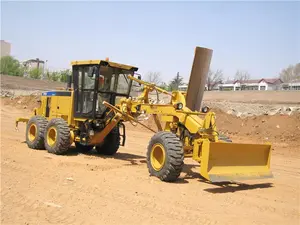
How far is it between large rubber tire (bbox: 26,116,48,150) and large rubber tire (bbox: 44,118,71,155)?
1.29 feet

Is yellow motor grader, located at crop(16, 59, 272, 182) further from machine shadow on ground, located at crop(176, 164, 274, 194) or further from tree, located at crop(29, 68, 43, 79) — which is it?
tree, located at crop(29, 68, 43, 79)

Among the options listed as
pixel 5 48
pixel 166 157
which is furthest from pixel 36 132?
pixel 5 48

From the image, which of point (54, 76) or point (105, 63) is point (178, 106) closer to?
point (105, 63)

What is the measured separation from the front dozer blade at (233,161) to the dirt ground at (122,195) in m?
0.29

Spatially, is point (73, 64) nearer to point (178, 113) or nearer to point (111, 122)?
point (111, 122)

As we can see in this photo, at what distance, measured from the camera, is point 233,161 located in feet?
24.0

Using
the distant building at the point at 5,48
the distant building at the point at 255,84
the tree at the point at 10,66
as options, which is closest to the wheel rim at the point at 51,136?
the tree at the point at 10,66

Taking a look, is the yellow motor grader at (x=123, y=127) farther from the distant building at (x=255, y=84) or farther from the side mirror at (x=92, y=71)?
the distant building at (x=255, y=84)

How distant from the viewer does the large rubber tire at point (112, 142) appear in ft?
35.6

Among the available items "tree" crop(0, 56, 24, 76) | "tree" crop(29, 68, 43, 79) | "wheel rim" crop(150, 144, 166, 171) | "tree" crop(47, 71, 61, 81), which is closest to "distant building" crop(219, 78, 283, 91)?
"tree" crop(47, 71, 61, 81)

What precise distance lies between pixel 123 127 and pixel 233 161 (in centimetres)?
401

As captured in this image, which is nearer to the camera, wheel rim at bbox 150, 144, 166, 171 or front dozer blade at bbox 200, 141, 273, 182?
front dozer blade at bbox 200, 141, 273, 182

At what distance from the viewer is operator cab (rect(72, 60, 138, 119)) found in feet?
32.3

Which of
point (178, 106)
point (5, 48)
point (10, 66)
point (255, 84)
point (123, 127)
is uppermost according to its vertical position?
point (5, 48)
